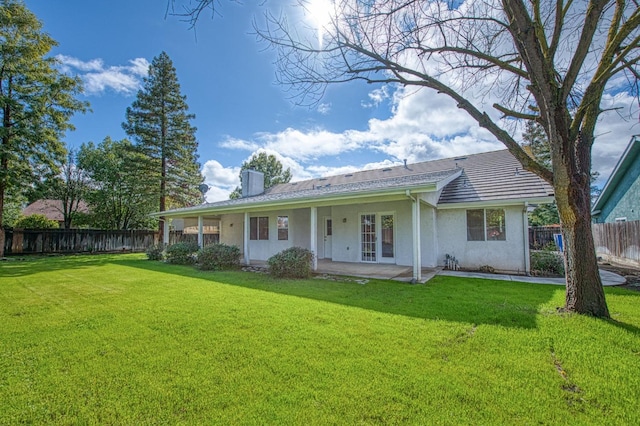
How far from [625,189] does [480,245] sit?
1082 cm

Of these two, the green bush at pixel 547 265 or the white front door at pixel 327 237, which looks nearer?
the green bush at pixel 547 265

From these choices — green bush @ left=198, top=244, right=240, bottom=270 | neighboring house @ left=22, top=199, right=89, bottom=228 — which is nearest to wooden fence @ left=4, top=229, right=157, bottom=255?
neighboring house @ left=22, top=199, right=89, bottom=228

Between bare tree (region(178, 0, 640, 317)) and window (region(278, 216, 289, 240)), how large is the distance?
7.33 m

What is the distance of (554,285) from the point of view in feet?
23.8

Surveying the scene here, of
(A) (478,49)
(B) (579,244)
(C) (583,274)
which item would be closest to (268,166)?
(A) (478,49)

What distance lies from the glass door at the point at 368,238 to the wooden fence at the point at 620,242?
795cm

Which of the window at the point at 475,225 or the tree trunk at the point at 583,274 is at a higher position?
the window at the point at 475,225

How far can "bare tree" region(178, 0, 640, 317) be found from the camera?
479cm

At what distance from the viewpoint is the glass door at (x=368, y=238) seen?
36.7 feet

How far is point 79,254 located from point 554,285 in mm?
22361

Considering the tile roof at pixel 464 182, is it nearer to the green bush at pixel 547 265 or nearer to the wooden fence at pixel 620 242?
the green bush at pixel 547 265

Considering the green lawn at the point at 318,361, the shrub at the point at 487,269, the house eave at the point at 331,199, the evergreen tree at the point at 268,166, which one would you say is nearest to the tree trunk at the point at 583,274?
the green lawn at the point at 318,361

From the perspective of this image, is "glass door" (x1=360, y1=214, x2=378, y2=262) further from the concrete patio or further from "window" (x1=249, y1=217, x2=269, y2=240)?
"window" (x1=249, y1=217, x2=269, y2=240)

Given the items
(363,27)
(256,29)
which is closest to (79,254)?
(256,29)
